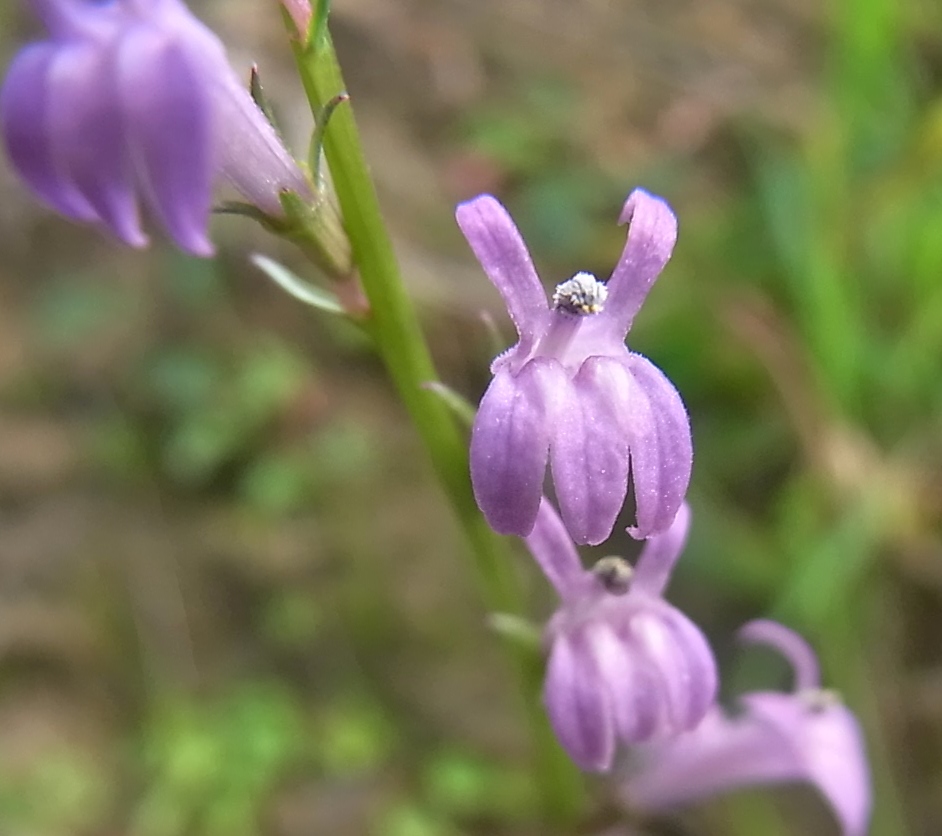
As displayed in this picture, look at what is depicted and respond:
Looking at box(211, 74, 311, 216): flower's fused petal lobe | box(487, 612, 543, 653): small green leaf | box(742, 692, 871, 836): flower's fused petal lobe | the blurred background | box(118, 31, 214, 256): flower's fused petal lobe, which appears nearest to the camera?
box(118, 31, 214, 256): flower's fused petal lobe

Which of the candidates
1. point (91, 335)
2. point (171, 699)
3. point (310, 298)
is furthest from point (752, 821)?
point (91, 335)

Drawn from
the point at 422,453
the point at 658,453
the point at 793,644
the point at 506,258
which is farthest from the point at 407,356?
the point at 422,453

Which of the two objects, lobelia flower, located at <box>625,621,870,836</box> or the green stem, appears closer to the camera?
the green stem

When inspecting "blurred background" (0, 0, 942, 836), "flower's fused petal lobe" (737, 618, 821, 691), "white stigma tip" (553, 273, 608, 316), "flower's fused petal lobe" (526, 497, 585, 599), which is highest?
"blurred background" (0, 0, 942, 836)

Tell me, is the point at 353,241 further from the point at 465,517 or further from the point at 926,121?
the point at 926,121

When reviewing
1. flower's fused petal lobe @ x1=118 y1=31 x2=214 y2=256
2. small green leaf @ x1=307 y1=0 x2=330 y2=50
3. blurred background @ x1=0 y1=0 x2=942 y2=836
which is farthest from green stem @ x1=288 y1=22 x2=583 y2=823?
blurred background @ x1=0 y1=0 x2=942 y2=836

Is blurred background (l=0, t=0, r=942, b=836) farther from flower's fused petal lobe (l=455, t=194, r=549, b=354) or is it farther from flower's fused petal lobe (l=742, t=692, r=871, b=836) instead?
flower's fused petal lobe (l=455, t=194, r=549, b=354)

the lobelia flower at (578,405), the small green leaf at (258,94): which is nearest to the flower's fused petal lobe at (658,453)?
the lobelia flower at (578,405)
